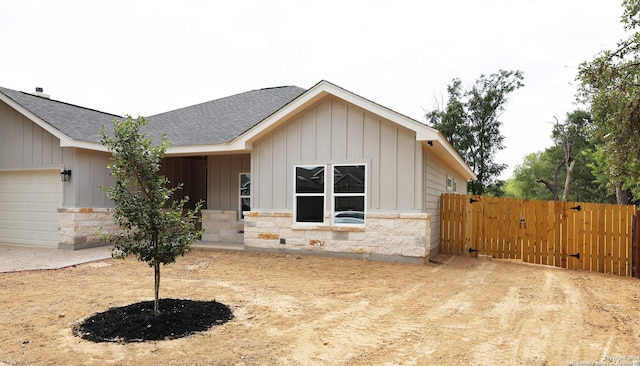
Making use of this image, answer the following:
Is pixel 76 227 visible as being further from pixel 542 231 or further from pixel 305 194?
pixel 542 231

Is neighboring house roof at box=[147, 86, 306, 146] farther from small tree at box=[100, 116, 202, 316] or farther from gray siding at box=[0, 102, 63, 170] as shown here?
small tree at box=[100, 116, 202, 316]

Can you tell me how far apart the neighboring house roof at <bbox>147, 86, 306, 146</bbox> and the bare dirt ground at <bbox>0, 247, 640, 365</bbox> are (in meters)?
4.21

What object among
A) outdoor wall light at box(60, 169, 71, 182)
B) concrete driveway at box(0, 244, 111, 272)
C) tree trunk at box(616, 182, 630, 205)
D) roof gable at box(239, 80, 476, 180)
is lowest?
concrete driveway at box(0, 244, 111, 272)

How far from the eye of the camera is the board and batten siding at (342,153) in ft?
30.1

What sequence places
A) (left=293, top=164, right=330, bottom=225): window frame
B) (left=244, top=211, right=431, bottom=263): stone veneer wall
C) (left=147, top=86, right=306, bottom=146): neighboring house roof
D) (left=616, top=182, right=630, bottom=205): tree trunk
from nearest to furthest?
(left=244, top=211, right=431, bottom=263): stone veneer wall → (left=293, top=164, right=330, bottom=225): window frame → (left=147, top=86, right=306, bottom=146): neighboring house roof → (left=616, top=182, right=630, bottom=205): tree trunk

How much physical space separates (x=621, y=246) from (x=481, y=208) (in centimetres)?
297

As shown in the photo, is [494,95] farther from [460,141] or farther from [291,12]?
[291,12]

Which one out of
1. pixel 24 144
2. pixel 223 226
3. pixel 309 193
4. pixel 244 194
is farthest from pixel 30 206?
pixel 309 193

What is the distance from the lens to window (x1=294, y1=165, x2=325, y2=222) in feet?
32.6

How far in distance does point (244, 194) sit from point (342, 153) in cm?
416

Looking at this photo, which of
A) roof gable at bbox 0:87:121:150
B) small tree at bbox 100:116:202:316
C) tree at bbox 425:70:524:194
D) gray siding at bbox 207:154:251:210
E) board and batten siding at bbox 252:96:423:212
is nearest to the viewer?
small tree at bbox 100:116:202:316

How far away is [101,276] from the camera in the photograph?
301 inches

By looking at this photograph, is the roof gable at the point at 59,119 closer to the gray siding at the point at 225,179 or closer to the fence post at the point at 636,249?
the gray siding at the point at 225,179

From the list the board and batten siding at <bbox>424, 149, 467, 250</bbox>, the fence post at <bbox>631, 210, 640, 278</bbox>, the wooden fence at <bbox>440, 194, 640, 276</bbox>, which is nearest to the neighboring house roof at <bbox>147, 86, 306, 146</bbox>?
the board and batten siding at <bbox>424, 149, 467, 250</bbox>
